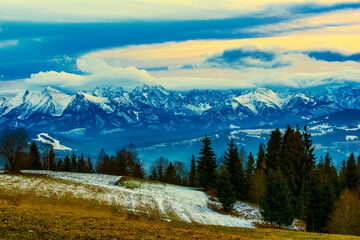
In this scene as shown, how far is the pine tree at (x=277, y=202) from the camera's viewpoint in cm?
5009

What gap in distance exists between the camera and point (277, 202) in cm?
4997

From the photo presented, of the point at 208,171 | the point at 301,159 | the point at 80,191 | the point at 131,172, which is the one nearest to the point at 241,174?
the point at 208,171

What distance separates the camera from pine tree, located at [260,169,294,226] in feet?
164

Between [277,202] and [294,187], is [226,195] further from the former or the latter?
[294,187]

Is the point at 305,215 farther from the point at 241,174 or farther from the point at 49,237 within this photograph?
the point at 49,237

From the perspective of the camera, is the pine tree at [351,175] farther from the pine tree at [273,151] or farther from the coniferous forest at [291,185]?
the pine tree at [273,151]

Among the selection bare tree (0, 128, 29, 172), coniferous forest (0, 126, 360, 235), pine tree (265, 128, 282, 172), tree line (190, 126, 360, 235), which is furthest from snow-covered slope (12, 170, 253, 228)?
pine tree (265, 128, 282, 172)

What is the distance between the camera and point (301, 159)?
2635 inches

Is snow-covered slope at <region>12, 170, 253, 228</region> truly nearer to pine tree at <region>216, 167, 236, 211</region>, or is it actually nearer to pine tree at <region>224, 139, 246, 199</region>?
pine tree at <region>216, 167, 236, 211</region>

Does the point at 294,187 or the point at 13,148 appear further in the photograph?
the point at 13,148

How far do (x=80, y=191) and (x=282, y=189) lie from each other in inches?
1436

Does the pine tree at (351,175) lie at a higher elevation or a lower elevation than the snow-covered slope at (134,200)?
higher

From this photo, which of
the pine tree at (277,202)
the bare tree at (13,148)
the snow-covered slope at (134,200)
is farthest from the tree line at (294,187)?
the bare tree at (13,148)

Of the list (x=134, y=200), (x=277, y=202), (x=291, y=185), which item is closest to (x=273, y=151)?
(x=291, y=185)
